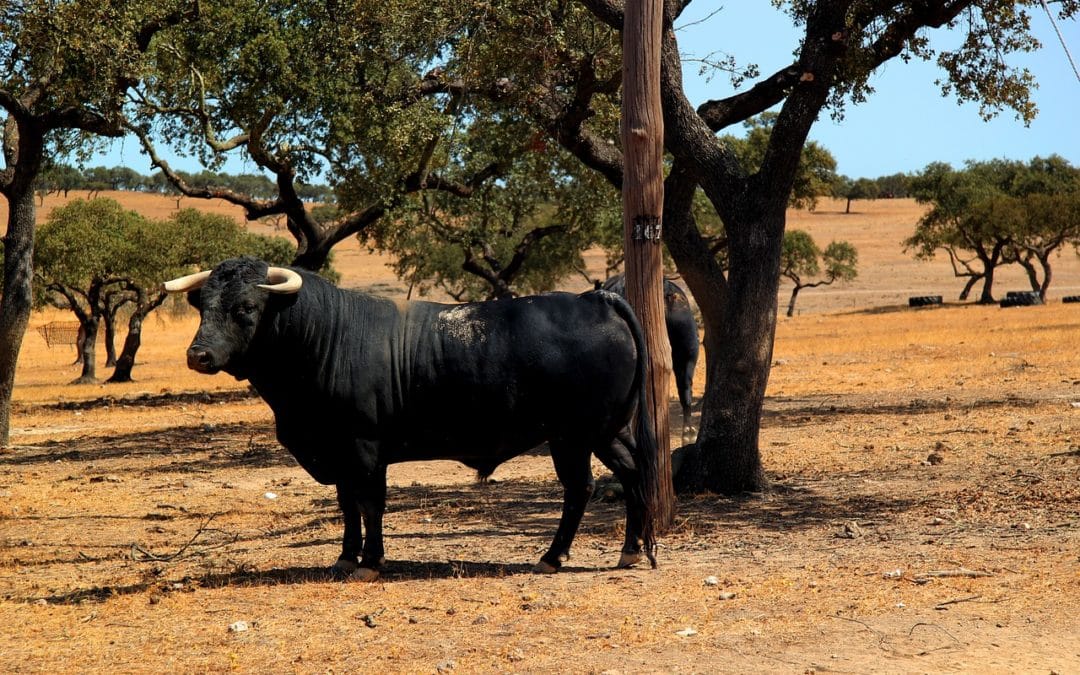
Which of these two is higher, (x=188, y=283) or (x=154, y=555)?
(x=188, y=283)

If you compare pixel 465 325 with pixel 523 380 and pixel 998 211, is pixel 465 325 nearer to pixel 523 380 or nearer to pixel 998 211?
pixel 523 380

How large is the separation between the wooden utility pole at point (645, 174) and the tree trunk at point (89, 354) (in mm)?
30534

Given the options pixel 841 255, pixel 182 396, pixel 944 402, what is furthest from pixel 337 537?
pixel 841 255

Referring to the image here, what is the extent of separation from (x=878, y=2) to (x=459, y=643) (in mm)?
9097

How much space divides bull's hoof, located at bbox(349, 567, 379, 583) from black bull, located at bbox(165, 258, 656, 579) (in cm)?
2

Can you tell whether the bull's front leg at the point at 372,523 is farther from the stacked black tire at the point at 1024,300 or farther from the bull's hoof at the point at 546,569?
the stacked black tire at the point at 1024,300

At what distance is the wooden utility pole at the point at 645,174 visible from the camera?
938cm

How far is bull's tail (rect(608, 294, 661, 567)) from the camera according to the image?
845cm

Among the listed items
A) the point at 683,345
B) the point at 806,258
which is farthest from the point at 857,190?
the point at 683,345

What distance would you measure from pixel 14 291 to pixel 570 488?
12.8 meters

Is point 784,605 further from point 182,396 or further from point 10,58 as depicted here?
point 182,396

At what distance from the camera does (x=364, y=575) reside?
820 centimetres

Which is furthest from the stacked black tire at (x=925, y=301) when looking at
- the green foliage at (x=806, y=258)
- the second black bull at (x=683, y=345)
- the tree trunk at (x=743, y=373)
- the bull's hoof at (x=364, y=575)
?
the bull's hoof at (x=364, y=575)

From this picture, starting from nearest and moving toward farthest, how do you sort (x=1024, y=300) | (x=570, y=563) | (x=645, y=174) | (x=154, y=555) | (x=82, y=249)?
(x=570, y=563)
(x=645, y=174)
(x=154, y=555)
(x=82, y=249)
(x=1024, y=300)
